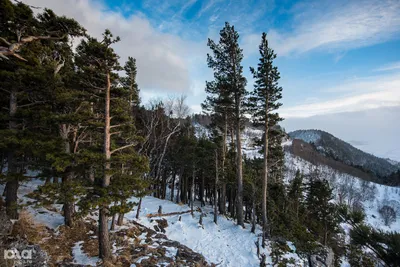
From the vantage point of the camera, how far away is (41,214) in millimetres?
9344

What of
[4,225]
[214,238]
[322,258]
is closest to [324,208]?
[322,258]

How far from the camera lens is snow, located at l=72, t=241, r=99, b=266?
6.81 meters

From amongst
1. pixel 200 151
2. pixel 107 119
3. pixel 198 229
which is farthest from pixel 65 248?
pixel 200 151

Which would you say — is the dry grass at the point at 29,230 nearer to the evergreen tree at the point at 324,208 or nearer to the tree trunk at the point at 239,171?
the tree trunk at the point at 239,171

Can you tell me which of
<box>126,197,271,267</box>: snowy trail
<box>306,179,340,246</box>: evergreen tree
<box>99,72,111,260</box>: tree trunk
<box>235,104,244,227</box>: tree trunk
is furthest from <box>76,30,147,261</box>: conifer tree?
<box>306,179,340,246</box>: evergreen tree

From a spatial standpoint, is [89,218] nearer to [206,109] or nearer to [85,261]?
[85,261]
